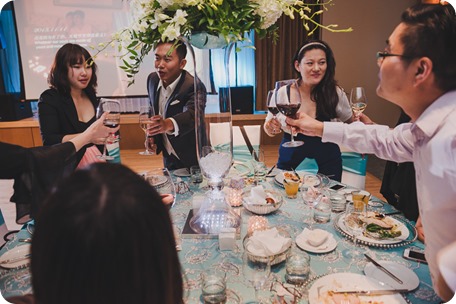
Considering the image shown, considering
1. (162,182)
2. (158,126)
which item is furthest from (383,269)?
(158,126)

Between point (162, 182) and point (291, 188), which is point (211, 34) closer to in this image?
point (162, 182)

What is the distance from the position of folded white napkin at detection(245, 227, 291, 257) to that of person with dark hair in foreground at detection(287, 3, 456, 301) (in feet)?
1.54

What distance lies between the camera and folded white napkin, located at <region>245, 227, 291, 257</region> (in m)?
1.18

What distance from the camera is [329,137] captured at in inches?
66.2

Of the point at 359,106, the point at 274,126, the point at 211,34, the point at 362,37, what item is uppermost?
the point at 362,37

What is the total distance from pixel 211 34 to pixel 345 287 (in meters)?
1.11

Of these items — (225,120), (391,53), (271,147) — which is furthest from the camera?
(271,147)

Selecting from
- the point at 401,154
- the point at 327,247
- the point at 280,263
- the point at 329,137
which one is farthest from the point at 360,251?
the point at 329,137

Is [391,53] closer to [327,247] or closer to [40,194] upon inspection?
[327,247]

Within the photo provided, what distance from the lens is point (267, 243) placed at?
1.21 meters

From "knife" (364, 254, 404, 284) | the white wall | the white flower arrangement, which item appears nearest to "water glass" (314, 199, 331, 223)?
"knife" (364, 254, 404, 284)

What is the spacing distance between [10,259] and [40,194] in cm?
28

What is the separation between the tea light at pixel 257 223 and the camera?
55.3 inches

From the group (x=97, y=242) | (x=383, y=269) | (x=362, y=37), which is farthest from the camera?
(x=362, y=37)
